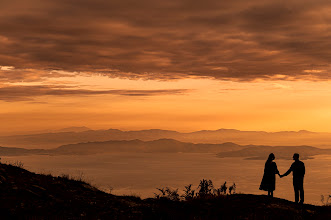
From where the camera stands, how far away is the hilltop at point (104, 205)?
573 inches

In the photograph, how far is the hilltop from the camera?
1456cm

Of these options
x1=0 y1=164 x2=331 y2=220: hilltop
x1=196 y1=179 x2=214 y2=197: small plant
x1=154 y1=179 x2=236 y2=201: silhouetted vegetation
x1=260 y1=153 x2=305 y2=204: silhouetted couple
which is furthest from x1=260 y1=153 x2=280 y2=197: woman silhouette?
x1=196 y1=179 x2=214 y2=197: small plant

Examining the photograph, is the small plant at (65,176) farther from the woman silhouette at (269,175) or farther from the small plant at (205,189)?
the woman silhouette at (269,175)

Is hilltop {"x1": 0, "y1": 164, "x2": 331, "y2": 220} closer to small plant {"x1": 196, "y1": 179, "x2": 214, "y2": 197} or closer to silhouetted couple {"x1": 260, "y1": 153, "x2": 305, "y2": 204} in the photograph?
silhouetted couple {"x1": 260, "y1": 153, "x2": 305, "y2": 204}

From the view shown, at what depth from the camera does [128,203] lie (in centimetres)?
1688

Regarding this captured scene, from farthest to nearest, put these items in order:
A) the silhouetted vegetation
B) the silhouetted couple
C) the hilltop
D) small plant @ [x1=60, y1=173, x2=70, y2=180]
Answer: small plant @ [x1=60, y1=173, x2=70, y2=180] < the silhouetted vegetation < the silhouetted couple < the hilltop

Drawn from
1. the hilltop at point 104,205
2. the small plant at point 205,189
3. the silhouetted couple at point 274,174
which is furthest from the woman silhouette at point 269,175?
the small plant at point 205,189

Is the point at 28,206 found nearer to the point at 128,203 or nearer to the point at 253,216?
the point at 128,203

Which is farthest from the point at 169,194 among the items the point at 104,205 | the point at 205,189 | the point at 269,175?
the point at 269,175

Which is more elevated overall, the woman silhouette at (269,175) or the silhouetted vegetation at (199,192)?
the woman silhouette at (269,175)

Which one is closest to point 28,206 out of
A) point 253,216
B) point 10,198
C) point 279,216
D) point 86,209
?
point 10,198

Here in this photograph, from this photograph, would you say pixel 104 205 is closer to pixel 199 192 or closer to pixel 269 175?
pixel 199 192

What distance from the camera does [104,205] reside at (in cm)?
1605

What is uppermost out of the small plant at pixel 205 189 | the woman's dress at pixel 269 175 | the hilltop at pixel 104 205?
the woman's dress at pixel 269 175
